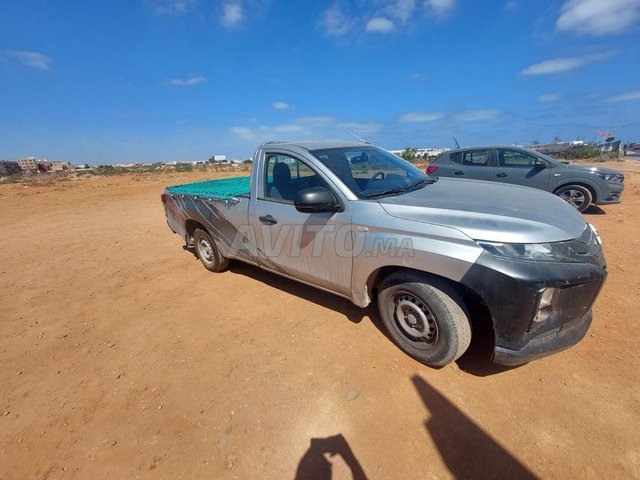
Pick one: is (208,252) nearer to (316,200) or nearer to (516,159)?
(316,200)

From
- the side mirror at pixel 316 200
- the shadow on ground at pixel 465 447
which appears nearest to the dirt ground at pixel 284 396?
the shadow on ground at pixel 465 447

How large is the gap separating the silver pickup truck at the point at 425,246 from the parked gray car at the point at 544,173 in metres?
5.15

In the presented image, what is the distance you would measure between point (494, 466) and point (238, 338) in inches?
92.3

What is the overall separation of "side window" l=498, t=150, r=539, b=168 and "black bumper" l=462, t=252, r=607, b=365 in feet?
20.9

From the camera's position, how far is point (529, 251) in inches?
81.3

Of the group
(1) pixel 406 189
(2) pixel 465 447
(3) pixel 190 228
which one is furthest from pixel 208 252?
(2) pixel 465 447

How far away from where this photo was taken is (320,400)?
2.38m

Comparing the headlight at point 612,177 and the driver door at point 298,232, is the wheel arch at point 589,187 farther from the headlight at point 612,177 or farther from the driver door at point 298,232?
the driver door at point 298,232

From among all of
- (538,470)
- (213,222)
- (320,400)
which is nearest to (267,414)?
(320,400)

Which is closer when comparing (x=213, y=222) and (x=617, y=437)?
(x=617, y=437)

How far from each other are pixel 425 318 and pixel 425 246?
649 millimetres

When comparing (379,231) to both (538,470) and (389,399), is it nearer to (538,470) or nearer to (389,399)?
(389,399)

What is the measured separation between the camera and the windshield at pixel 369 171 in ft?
9.52

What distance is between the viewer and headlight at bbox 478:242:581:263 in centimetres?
205
